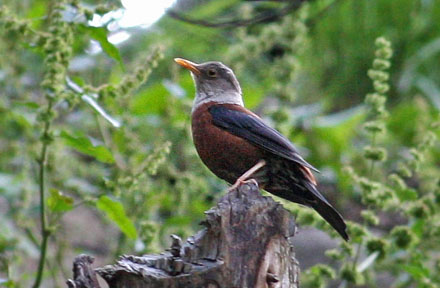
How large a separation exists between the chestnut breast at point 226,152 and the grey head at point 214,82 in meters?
0.49

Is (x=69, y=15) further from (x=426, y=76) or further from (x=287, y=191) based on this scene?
(x=426, y=76)

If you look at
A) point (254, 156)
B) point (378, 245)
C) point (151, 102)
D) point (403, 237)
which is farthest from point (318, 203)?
point (151, 102)

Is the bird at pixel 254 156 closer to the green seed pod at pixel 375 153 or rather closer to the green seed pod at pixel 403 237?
the green seed pod at pixel 375 153

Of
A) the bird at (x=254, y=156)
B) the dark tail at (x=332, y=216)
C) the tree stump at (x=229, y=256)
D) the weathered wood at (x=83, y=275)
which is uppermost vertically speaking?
the bird at (x=254, y=156)

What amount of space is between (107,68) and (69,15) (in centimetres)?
333

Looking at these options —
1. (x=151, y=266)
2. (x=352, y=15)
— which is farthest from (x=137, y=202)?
(x=352, y=15)

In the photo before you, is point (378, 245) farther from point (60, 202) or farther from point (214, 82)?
point (60, 202)

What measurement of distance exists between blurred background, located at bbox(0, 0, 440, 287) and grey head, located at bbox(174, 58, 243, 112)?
285 mm

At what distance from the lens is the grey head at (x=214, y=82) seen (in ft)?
14.6

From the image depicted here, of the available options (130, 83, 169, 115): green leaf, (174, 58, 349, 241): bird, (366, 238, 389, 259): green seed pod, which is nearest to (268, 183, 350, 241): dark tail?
(174, 58, 349, 241): bird

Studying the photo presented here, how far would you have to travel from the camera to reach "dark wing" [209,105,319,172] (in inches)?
149

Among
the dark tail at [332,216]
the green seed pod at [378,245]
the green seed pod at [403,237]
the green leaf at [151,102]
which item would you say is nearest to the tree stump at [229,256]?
the dark tail at [332,216]

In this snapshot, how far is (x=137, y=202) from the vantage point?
493 centimetres

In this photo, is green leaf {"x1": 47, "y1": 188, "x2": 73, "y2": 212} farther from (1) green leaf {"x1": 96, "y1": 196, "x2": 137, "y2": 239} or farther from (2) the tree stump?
(2) the tree stump
